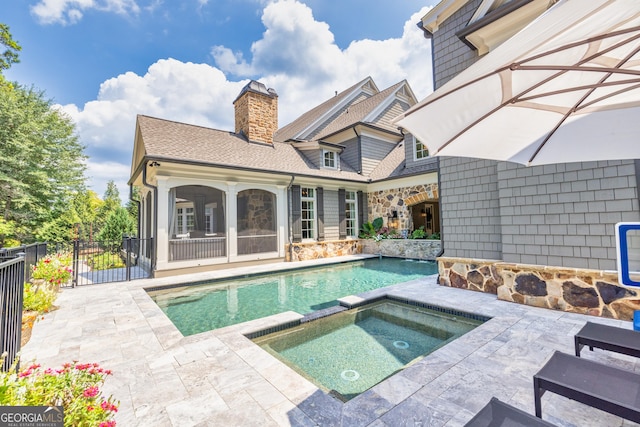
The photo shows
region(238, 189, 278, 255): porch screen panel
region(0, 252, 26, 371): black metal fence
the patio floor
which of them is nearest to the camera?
the patio floor

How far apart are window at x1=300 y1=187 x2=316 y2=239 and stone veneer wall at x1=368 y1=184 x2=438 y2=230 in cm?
334

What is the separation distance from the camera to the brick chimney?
11459 mm

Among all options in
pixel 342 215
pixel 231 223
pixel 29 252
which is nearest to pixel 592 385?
pixel 29 252

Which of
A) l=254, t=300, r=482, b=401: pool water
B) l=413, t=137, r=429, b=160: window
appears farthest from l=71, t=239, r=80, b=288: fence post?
l=413, t=137, r=429, b=160: window

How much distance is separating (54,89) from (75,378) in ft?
65.2

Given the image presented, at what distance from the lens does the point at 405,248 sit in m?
11.4

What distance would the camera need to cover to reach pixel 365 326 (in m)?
4.39

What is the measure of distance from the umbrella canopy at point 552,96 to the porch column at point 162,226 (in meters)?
7.85

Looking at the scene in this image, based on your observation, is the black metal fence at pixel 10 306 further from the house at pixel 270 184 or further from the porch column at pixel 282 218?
the porch column at pixel 282 218

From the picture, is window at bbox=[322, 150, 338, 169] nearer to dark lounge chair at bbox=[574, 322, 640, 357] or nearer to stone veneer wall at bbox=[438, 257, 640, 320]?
stone veneer wall at bbox=[438, 257, 640, 320]

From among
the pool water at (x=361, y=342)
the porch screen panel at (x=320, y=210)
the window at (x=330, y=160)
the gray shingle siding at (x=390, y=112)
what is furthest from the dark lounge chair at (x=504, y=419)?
the gray shingle siding at (x=390, y=112)

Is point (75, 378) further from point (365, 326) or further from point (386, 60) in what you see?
point (386, 60)

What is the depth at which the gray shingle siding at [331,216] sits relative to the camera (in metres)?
11.9

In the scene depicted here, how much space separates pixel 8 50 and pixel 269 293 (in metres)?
18.5
